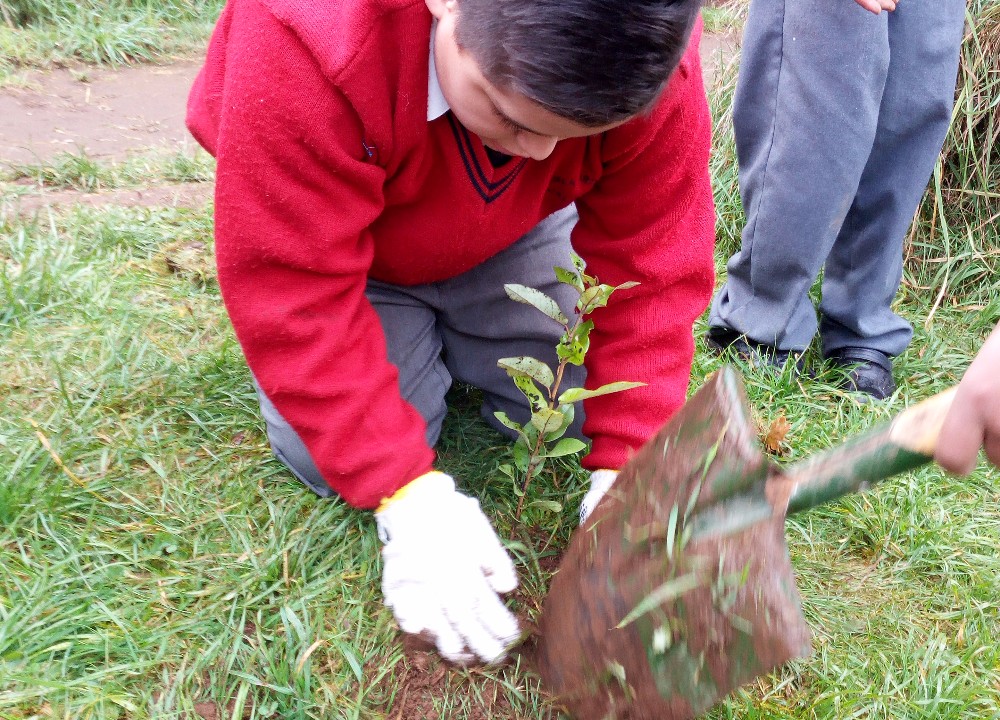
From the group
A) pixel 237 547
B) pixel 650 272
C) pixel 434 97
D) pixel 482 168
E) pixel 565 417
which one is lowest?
pixel 237 547

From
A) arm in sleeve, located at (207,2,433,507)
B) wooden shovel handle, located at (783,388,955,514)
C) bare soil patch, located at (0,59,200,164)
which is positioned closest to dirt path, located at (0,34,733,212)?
bare soil patch, located at (0,59,200,164)

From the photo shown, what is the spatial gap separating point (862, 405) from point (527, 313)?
1.07m

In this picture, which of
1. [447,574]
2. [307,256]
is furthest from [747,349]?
[307,256]

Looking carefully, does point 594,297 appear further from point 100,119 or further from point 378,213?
point 100,119

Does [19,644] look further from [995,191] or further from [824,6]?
[995,191]

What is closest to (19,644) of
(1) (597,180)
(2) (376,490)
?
(2) (376,490)

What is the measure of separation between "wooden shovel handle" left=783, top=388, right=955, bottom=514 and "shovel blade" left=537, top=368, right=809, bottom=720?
0.22ft

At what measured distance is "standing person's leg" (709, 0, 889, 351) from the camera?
215 centimetres

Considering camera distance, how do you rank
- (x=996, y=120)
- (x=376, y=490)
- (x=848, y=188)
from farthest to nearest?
1. (x=996, y=120)
2. (x=848, y=188)
3. (x=376, y=490)

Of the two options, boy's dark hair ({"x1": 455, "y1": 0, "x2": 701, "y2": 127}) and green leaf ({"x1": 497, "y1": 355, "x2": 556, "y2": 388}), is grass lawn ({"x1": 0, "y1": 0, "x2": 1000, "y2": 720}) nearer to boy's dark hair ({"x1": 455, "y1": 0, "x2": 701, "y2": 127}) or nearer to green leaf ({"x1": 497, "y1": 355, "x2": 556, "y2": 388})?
green leaf ({"x1": 497, "y1": 355, "x2": 556, "y2": 388})

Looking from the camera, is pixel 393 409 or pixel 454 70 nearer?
pixel 454 70

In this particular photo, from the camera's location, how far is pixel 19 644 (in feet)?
4.55

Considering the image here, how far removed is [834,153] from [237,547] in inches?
73.3

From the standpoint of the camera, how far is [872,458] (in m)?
1.05
